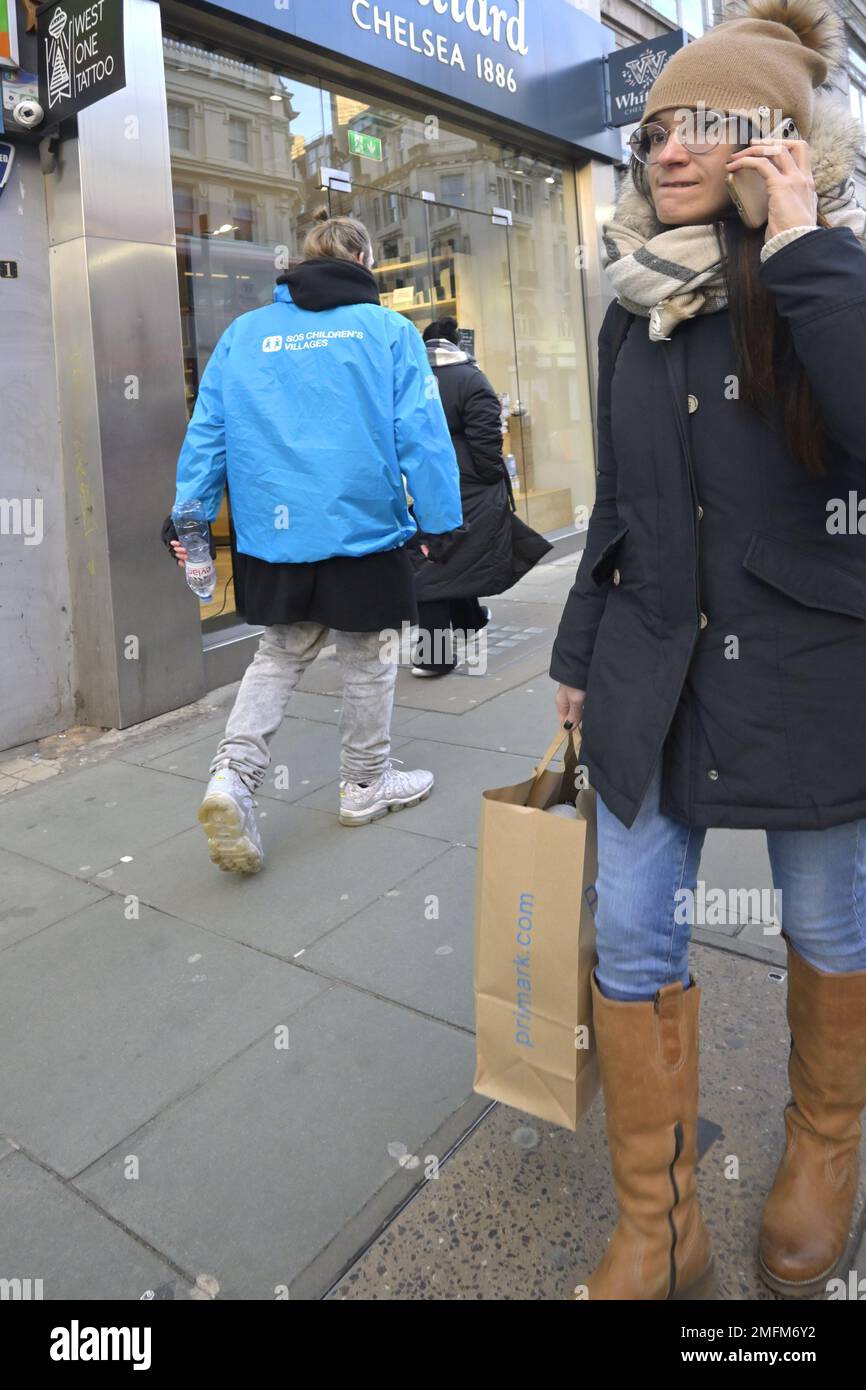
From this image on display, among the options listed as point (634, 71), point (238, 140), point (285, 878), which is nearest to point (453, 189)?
point (634, 71)

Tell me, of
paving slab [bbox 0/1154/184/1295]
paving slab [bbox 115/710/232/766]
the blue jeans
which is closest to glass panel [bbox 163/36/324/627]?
paving slab [bbox 115/710/232/766]

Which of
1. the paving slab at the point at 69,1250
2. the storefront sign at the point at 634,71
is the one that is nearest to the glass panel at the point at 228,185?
the storefront sign at the point at 634,71

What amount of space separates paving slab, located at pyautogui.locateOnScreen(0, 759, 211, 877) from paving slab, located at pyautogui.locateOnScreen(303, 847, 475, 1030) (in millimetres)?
1161

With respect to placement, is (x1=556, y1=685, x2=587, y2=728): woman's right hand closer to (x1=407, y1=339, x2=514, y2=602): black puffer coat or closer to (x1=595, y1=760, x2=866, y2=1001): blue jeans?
(x1=595, y1=760, x2=866, y2=1001): blue jeans

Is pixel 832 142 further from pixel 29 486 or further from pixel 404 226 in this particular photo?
pixel 404 226

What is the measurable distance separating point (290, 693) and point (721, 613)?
2.39m

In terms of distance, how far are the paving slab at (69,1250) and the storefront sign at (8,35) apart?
4.98 m

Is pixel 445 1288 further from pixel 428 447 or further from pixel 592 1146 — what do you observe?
pixel 428 447

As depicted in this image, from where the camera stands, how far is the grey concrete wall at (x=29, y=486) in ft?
17.5

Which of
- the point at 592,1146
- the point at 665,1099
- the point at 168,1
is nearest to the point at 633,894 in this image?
the point at 665,1099

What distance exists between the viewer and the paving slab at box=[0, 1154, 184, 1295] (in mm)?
2000

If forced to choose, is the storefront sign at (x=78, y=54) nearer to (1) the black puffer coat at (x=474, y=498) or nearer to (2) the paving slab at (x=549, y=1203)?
(1) the black puffer coat at (x=474, y=498)

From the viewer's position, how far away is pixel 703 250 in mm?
1638
